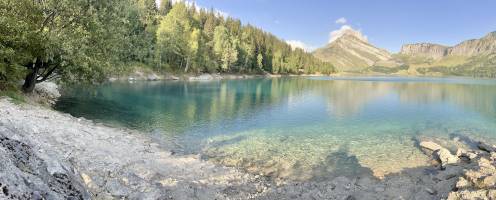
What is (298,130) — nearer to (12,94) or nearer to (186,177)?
(186,177)

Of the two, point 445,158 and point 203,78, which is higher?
point 203,78

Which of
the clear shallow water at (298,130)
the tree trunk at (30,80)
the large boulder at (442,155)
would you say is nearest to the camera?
the large boulder at (442,155)

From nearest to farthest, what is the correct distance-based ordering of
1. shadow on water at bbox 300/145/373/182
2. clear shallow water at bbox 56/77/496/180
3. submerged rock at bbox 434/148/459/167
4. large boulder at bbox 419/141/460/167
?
shadow on water at bbox 300/145/373/182
submerged rock at bbox 434/148/459/167
large boulder at bbox 419/141/460/167
clear shallow water at bbox 56/77/496/180

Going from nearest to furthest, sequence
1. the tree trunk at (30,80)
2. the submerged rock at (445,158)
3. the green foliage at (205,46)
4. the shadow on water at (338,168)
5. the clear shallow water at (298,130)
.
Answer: the shadow on water at (338,168), the submerged rock at (445,158), the clear shallow water at (298,130), the tree trunk at (30,80), the green foliage at (205,46)

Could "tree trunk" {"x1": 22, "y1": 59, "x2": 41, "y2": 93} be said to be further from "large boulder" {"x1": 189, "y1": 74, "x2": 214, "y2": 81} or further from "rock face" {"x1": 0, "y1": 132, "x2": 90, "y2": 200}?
"large boulder" {"x1": 189, "y1": 74, "x2": 214, "y2": 81}

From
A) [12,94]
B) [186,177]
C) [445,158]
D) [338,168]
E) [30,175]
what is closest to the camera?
[30,175]

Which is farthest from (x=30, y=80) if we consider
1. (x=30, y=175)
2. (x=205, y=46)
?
(x=205, y=46)

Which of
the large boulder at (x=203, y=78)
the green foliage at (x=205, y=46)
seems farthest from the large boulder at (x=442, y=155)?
the large boulder at (x=203, y=78)

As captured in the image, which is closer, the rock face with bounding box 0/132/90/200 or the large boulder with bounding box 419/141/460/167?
the rock face with bounding box 0/132/90/200

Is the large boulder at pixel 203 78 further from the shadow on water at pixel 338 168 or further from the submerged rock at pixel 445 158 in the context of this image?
the submerged rock at pixel 445 158

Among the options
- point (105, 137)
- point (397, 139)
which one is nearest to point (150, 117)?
point (105, 137)

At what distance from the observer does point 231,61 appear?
487 feet

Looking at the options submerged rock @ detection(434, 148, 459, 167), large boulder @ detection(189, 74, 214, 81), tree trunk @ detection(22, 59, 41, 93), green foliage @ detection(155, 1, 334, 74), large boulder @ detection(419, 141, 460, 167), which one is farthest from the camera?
large boulder @ detection(189, 74, 214, 81)

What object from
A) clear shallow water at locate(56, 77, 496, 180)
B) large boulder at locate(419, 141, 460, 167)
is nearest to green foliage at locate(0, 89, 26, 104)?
clear shallow water at locate(56, 77, 496, 180)
